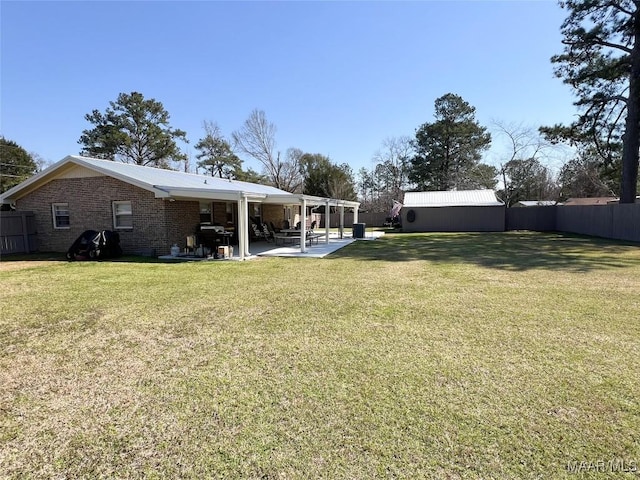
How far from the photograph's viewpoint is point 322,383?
3.05 metres

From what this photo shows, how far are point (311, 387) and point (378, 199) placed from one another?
133ft

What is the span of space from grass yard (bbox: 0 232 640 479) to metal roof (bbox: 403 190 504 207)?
1889cm

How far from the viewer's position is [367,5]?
35.9 ft

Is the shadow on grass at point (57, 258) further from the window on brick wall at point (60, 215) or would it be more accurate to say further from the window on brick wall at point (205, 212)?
the window on brick wall at point (205, 212)

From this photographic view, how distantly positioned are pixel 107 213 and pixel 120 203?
583 mm

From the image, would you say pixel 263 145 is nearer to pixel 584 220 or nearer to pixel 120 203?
pixel 120 203

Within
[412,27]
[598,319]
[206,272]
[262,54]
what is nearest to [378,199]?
[262,54]

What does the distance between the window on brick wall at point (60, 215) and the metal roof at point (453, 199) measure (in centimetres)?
1983

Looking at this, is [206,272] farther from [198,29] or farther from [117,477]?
[198,29]

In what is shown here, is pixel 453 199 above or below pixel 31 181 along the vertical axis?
below

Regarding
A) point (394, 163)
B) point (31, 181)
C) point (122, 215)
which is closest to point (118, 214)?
point (122, 215)

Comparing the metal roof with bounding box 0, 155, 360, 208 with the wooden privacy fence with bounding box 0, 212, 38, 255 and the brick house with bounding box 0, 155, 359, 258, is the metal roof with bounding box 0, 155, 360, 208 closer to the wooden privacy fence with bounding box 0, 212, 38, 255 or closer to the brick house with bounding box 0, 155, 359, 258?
the brick house with bounding box 0, 155, 359, 258

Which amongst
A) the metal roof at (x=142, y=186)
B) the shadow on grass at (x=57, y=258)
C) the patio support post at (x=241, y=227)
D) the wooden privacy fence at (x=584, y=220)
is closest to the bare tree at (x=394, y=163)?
the wooden privacy fence at (x=584, y=220)

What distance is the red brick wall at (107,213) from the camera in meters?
11.7
